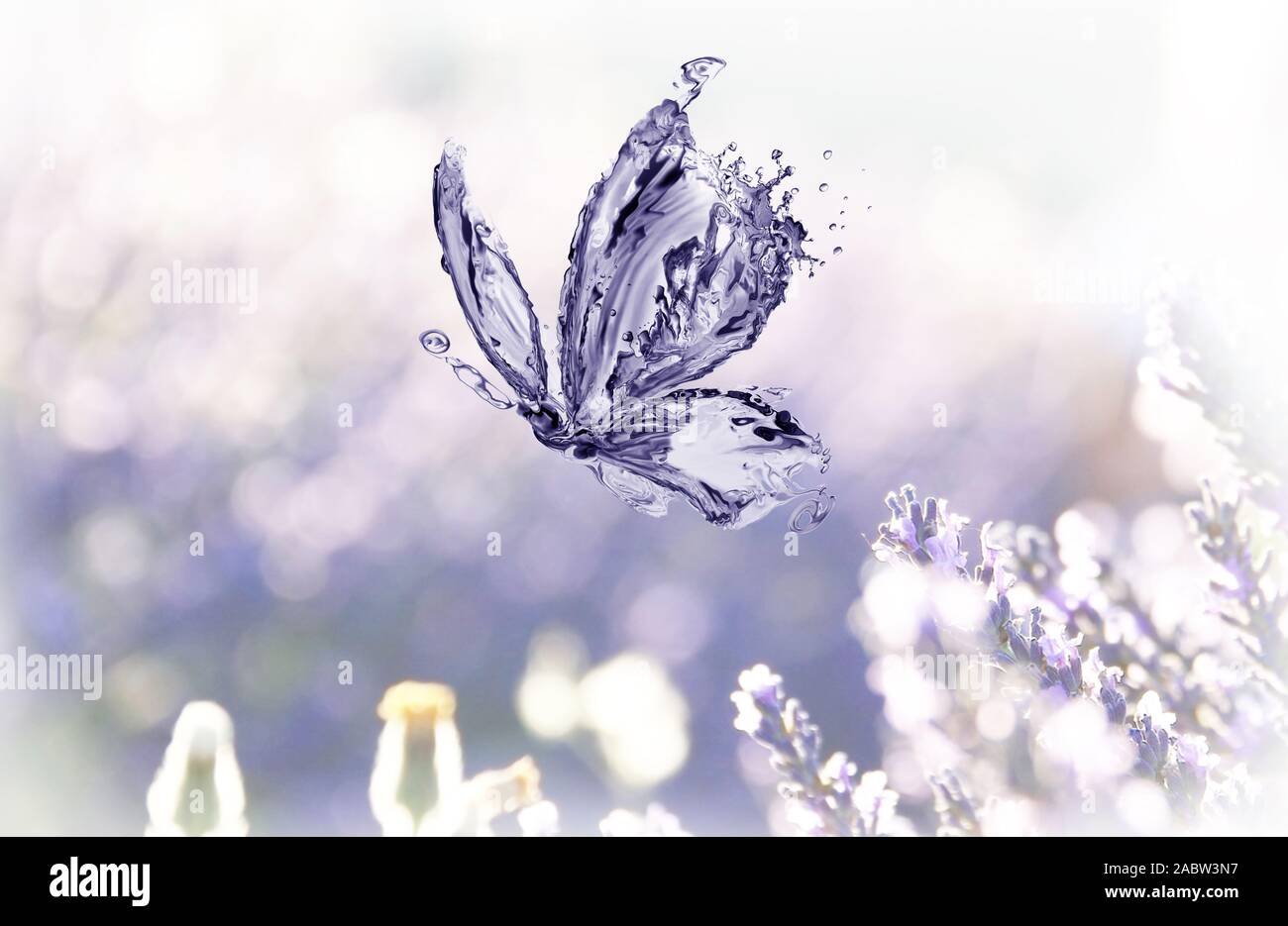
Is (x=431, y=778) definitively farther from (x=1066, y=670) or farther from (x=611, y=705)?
(x=1066, y=670)

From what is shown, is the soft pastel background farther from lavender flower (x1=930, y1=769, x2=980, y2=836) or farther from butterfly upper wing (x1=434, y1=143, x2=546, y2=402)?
lavender flower (x1=930, y1=769, x2=980, y2=836)

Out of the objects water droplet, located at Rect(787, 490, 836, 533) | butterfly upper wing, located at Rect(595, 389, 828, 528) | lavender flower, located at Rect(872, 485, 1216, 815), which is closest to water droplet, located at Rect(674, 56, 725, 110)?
butterfly upper wing, located at Rect(595, 389, 828, 528)

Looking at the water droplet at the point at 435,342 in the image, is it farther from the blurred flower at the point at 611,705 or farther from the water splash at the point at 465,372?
the blurred flower at the point at 611,705

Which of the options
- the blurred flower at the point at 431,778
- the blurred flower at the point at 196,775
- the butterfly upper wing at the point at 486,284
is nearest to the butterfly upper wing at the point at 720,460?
the butterfly upper wing at the point at 486,284

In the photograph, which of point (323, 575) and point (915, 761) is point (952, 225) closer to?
point (915, 761)

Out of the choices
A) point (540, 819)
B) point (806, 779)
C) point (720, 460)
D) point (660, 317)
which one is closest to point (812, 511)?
point (720, 460)

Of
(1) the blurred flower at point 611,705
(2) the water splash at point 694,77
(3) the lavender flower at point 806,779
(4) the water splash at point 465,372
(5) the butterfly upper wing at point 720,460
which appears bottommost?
(3) the lavender flower at point 806,779
